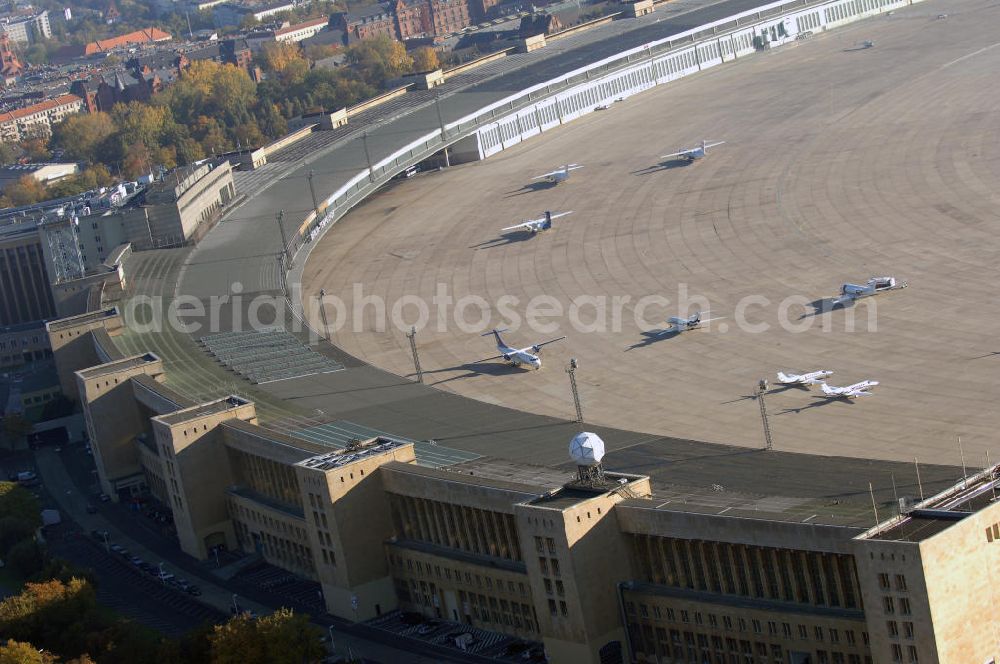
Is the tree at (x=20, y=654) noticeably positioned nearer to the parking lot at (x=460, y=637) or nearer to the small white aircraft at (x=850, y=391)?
the parking lot at (x=460, y=637)

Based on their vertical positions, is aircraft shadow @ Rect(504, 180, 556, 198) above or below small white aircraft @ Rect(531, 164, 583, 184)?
below

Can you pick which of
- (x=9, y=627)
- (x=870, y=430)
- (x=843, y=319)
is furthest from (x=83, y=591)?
(x=843, y=319)

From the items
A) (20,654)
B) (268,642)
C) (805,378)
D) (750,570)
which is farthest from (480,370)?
(750,570)

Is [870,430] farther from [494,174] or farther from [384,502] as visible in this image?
[494,174]

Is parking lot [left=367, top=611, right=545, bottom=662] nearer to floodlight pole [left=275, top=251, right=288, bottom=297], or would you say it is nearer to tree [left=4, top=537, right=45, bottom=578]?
tree [left=4, top=537, right=45, bottom=578]

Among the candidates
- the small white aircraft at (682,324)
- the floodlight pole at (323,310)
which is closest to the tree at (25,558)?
the floodlight pole at (323,310)

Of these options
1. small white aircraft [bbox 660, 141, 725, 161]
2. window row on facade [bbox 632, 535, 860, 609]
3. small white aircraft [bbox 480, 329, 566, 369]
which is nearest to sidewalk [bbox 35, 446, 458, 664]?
window row on facade [bbox 632, 535, 860, 609]
